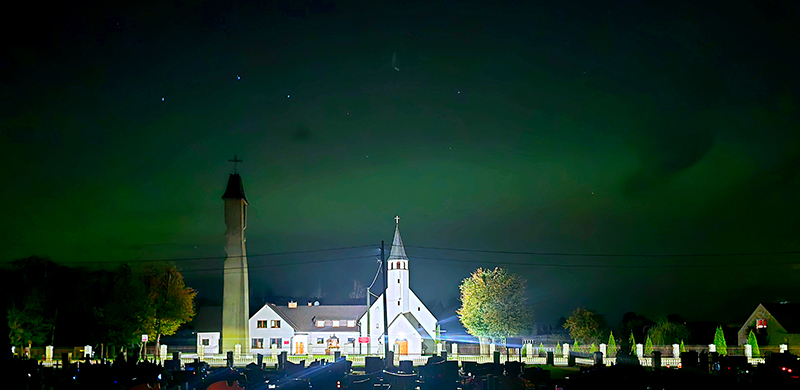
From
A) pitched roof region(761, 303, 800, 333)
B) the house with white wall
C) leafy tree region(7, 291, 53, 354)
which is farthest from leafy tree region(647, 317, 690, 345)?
leafy tree region(7, 291, 53, 354)

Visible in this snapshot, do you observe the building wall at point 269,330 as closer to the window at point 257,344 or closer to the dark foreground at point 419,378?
the window at point 257,344

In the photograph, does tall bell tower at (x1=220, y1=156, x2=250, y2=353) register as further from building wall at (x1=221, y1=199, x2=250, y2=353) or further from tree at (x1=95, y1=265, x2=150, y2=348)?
tree at (x1=95, y1=265, x2=150, y2=348)

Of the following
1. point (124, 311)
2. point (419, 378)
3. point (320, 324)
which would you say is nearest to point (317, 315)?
point (320, 324)

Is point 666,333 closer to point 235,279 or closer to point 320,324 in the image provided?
point 320,324

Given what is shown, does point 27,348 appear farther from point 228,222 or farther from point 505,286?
point 505,286

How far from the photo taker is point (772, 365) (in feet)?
88.1

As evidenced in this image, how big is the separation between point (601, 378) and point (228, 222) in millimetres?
48412

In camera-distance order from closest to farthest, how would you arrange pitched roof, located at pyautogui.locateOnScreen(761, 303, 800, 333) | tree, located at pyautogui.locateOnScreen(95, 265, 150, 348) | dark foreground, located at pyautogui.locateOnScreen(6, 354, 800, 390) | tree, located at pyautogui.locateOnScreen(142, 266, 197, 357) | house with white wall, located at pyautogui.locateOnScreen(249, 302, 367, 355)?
dark foreground, located at pyautogui.locateOnScreen(6, 354, 800, 390) → tree, located at pyautogui.locateOnScreen(95, 265, 150, 348) → tree, located at pyautogui.locateOnScreen(142, 266, 197, 357) → pitched roof, located at pyautogui.locateOnScreen(761, 303, 800, 333) → house with white wall, located at pyautogui.locateOnScreen(249, 302, 367, 355)

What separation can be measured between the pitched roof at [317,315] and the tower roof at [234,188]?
73.0 feet

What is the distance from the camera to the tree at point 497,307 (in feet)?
238

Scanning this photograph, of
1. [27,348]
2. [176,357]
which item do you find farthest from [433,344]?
[176,357]

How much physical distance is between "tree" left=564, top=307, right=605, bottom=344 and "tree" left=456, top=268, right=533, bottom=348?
82.1 feet

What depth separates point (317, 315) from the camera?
89.8 m

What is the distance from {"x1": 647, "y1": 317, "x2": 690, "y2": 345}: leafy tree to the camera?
71062 mm
